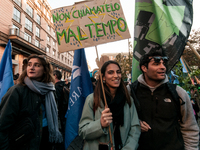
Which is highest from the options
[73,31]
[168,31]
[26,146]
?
[168,31]

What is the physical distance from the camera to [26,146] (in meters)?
1.60

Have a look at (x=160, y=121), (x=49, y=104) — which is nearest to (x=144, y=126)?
(x=160, y=121)

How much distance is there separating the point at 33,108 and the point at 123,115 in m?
1.23

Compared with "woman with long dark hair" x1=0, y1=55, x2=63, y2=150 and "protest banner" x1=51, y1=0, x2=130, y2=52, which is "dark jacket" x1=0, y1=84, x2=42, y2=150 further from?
"protest banner" x1=51, y1=0, x2=130, y2=52

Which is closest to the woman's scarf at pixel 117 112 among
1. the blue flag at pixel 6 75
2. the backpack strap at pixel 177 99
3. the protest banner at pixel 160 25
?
the backpack strap at pixel 177 99

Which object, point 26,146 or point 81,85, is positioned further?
point 81,85

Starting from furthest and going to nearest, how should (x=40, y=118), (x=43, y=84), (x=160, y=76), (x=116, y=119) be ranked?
(x=43, y=84)
(x=40, y=118)
(x=160, y=76)
(x=116, y=119)

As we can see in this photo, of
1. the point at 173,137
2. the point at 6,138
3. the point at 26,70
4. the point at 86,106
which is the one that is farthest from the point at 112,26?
the point at 6,138

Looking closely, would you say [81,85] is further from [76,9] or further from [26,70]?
[76,9]

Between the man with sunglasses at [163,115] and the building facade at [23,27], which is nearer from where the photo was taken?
the man with sunglasses at [163,115]

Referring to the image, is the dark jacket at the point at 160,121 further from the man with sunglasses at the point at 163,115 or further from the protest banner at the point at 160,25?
the protest banner at the point at 160,25

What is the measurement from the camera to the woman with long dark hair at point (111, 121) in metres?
1.45

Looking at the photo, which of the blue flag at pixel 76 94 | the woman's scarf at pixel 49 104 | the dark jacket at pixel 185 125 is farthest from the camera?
the blue flag at pixel 76 94

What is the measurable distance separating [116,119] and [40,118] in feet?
3.70
